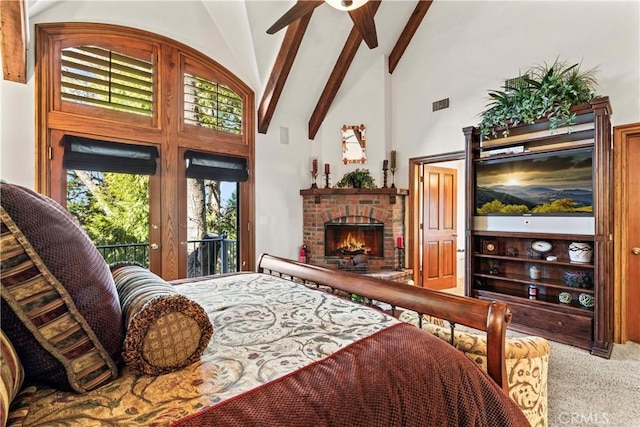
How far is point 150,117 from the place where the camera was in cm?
357

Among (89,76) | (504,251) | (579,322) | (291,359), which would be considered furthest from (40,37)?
(579,322)

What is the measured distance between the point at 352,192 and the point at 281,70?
6.57ft

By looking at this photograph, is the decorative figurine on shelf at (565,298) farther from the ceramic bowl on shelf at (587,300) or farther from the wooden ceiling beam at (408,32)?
the wooden ceiling beam at (408,32)

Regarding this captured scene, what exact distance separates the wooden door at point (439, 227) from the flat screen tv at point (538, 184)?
1212mm

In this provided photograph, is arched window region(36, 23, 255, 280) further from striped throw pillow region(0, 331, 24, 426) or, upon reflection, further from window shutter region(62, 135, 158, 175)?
striped throw pillow region(0, 331, 24, 426)

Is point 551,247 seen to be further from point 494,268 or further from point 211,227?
point 211,227

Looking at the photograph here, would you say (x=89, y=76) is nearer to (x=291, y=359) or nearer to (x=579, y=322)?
(x=291, y=359)

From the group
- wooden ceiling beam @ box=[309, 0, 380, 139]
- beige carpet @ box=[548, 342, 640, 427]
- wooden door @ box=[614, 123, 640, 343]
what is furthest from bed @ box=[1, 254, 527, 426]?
wooden ceiling beam @ box=[309, 0, 380, 139]

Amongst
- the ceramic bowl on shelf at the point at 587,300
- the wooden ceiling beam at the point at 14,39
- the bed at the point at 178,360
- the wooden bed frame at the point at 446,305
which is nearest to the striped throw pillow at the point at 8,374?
the bed at the point at 178,360

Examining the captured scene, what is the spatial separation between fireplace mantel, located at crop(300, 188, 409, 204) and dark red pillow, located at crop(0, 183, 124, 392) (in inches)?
160

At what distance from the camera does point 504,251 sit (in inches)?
151

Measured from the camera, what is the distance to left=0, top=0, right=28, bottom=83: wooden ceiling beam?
2.31m

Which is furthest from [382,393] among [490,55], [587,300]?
[490,55]

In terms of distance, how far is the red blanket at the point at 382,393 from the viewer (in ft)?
2.46
